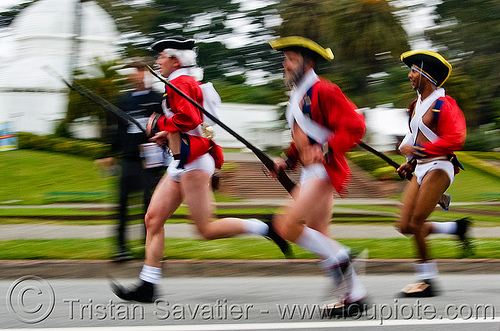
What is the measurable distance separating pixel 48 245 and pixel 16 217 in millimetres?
3810

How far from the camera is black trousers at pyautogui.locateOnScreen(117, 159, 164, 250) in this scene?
6.55 m

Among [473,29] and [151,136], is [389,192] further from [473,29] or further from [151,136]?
[151,136]

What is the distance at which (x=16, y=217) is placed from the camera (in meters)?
11.2

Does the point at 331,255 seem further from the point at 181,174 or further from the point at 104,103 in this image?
the point at 104,103

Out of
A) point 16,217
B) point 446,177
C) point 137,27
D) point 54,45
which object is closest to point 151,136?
point 446,177

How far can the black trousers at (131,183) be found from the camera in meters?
6.55

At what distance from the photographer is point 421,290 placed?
17.7ft

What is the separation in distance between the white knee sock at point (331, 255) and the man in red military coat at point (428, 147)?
0.98 meters

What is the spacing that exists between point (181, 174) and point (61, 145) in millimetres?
19704

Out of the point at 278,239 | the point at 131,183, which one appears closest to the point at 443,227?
the point at 278,239

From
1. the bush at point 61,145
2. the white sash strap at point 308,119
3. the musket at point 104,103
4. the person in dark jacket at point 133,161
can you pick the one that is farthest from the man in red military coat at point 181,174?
the bush at point 61,145

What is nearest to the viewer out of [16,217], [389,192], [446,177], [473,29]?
[446,177]

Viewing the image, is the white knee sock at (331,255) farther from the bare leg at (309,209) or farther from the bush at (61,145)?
the bush at (61,145)

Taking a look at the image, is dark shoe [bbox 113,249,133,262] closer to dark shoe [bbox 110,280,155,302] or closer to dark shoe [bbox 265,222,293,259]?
dark shoe [bbox 110,280,155,302]
